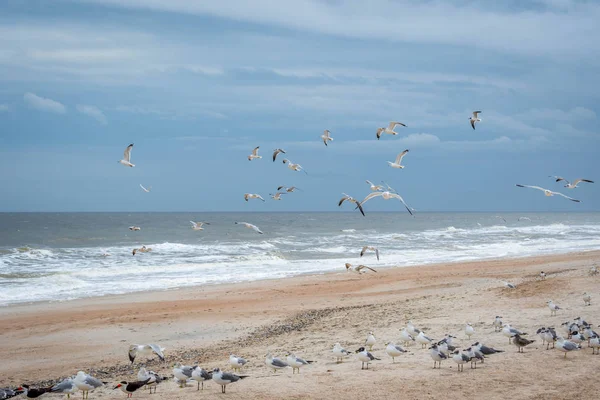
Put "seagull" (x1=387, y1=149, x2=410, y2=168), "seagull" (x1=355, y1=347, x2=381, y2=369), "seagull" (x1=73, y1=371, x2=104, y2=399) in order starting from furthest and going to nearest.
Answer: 1. "seagull" (x1=387, y1=149, x2=410, y2=168)
2. "seagull" (x1=355, y1=347, x2=381, y2=369)
3. "seagull" (x1=73, y1=371, x2=104, y2=399)

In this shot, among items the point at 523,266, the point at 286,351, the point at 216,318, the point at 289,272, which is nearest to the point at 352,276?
the point at 289,272

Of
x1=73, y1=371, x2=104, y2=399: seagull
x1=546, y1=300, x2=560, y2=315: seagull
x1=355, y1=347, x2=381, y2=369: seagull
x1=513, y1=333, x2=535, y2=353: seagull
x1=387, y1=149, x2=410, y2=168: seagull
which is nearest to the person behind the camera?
x1=73, y1=371, x2=104, y2=399: seagull

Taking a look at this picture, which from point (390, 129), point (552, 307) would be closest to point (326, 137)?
point (390, 129)

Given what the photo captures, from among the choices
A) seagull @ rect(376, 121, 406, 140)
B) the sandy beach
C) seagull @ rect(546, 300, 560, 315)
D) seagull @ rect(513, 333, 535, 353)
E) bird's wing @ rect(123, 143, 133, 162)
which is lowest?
the sandy beach

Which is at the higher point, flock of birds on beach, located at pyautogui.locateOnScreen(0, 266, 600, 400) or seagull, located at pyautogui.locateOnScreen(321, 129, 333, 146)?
seagull, located at pyautogui.locateOnScreen(321, 129, 333, 146)

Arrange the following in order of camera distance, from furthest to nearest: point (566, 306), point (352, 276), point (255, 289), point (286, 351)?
1. point (352, 276)
2. point (255, 289)
3. point (566, 306)
4. point (286, 351)

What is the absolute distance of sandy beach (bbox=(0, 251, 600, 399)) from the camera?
7.93 m

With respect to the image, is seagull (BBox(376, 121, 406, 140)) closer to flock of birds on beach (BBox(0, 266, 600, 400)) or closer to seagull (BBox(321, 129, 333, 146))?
seagull (BBox(321, 129, 333, 146))

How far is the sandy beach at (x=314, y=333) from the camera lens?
793 centimetres

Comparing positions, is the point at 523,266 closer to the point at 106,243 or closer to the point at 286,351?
the point at 286,351

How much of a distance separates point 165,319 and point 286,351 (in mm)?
5849

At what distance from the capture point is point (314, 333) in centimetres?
1245

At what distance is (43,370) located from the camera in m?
11.0

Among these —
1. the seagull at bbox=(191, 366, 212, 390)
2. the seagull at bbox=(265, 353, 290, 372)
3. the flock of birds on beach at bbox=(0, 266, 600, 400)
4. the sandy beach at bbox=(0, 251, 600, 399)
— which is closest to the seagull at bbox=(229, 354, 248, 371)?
the flock of birds on beach at bbox=(0, 266, 600, 400)
